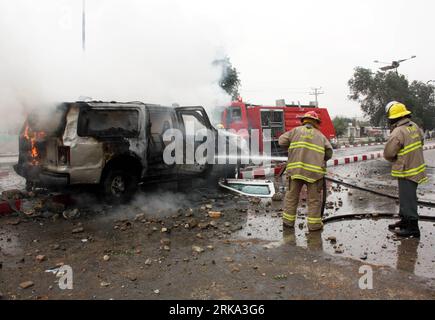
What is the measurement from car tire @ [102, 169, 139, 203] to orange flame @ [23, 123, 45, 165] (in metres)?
1.16

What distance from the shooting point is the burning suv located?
584 cm

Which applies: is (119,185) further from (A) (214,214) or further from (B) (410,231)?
(B) (410,231)

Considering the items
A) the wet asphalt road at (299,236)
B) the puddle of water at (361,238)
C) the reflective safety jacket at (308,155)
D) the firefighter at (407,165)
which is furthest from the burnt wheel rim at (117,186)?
the firefighter at (407,165)

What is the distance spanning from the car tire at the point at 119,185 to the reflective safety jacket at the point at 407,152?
4.22m

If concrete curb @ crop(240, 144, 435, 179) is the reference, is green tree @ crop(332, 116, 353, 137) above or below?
above

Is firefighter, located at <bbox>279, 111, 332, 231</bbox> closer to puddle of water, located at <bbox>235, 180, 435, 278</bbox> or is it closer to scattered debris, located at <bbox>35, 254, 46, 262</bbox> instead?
puddle of water, located at <bbox>235, 180, 435, 278</bbox>

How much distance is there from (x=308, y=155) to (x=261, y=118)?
32.7 ft

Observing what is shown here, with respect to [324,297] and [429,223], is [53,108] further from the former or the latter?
[429,223]

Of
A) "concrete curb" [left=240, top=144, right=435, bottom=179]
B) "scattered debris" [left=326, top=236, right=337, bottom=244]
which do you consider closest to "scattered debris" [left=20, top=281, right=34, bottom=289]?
"scattered debris" [left=326, top=236, right=337, bottom=244]

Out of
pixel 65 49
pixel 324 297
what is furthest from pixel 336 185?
pixel 65 49

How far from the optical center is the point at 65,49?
292 inches

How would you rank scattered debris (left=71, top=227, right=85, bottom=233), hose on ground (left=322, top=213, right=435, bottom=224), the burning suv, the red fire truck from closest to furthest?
scattered debris (left=71, top=227, right=85, bottom=233)
hose on ground (left=322, top=213, right=435, bottom=224)
the burning suv
the red fire truck

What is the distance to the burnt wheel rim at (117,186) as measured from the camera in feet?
20.9

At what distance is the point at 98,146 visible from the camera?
606cm
